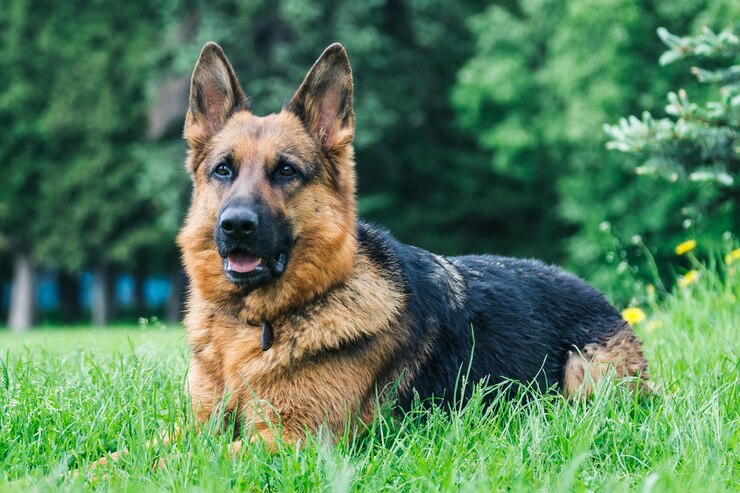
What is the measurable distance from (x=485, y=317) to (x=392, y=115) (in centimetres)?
1568

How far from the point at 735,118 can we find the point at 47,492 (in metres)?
5.17

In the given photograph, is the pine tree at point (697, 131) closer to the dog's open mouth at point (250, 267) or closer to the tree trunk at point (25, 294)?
the dog's open mouth at point (250, 267)

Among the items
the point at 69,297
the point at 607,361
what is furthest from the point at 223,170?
the point at 69,297

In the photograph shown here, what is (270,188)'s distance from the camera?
417cm

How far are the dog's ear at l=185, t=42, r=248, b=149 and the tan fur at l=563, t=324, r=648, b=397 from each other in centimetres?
251

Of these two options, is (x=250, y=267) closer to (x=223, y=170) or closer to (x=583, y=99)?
(x=223, y=170)

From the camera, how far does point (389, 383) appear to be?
4020mm

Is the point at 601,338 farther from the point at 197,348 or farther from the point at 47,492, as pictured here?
the point at 47,492

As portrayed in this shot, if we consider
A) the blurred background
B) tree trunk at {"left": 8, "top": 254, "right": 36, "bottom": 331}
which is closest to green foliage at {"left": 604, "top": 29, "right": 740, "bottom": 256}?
the blurred background

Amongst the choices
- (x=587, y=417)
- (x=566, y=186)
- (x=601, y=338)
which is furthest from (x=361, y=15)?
(x=587, y=417)

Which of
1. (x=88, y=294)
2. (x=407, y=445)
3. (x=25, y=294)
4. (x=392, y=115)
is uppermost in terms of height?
(x=392, y=115)

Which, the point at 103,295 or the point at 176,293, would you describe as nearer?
the point at 176,293

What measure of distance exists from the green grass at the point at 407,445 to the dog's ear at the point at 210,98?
1448mm

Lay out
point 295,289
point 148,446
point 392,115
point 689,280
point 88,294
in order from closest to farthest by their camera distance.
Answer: point 148,446
point 295,289
point 689,280
point 392,115
point 88,294
